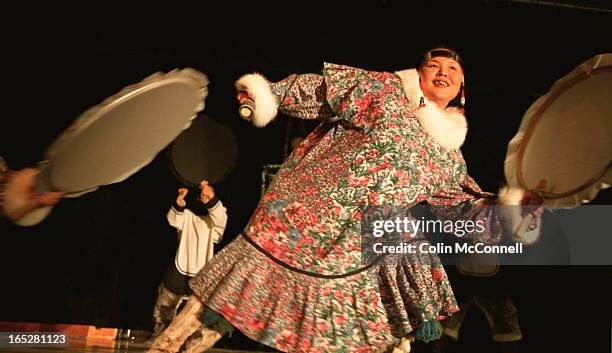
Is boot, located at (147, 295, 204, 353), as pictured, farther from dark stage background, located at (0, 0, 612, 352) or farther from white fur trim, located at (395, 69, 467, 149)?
dark stage background, located at (0, 0, 612, 352)

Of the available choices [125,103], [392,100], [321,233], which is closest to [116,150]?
[125,103]

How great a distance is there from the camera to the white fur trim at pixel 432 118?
215 centimetres

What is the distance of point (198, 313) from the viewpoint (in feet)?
5.98

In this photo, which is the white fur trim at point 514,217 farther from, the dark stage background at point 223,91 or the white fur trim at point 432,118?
the dark stage background at point 223,91

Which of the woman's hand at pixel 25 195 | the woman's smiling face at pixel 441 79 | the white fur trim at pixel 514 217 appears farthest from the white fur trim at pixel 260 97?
the white fur trim at pixel 514 217

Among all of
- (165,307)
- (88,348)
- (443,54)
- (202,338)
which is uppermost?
(443,54)

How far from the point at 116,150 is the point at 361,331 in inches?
34.6

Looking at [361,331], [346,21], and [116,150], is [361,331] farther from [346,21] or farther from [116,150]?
[346,21]

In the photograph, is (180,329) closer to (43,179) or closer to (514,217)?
(43,179)

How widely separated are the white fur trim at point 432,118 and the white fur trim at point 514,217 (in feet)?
0.78

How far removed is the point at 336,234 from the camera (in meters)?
1.93

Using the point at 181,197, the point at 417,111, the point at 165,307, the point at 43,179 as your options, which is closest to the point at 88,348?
the point at 165,307

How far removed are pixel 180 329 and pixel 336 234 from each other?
524 mm

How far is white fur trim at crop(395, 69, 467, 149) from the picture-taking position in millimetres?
2150
